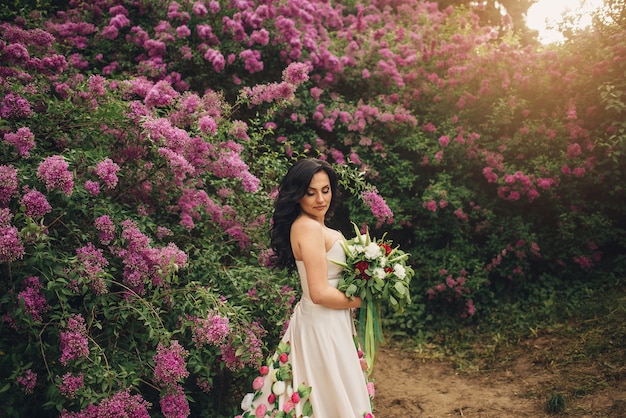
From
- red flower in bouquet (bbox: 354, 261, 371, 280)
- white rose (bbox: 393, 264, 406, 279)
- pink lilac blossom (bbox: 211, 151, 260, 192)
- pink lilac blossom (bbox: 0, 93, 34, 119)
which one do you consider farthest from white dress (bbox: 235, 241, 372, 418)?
pink lilac blossom (bbox: 0, 93, 34, 119)

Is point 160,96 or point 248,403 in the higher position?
point 160,96

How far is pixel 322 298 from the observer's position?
2459mm

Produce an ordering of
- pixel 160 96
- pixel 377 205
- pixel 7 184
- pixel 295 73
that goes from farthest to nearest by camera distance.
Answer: pixel 295 73
pixel 377 205
pixel 160 96
pixel 7 184

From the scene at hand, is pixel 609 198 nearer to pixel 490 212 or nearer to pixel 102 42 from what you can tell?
pixel 490 212

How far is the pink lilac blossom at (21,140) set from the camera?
267 centimetres

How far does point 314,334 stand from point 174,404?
2.57 ft

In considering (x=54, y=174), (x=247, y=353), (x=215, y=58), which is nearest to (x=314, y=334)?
(x=247, y=353)

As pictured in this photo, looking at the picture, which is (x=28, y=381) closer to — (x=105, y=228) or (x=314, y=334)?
(x=105, y=228)

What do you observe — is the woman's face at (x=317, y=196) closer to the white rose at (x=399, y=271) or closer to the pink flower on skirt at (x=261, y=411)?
the white rose at (x=399, y=271)

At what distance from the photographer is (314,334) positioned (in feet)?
8.33

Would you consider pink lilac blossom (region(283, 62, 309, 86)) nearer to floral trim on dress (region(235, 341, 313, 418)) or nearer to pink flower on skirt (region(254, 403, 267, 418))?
floral trim on dress (region(235, 341, 313, 418))

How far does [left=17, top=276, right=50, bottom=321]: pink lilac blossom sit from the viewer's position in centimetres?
227

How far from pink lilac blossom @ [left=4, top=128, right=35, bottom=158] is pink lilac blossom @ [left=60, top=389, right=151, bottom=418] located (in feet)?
4.44

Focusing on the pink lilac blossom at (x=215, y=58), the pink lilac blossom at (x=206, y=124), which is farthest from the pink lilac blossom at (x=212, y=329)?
the pink lilac blossom at (x=215, y=58)
